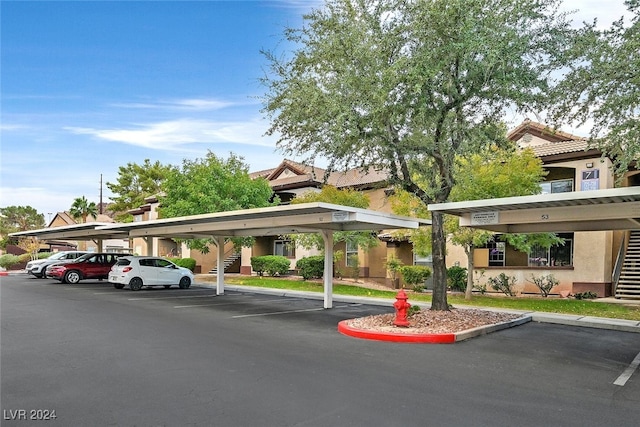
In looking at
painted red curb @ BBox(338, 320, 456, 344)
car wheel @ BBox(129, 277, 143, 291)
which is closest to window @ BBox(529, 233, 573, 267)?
painted red curb @ BBox(338, 320, 456, 344)

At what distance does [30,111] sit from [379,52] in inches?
448

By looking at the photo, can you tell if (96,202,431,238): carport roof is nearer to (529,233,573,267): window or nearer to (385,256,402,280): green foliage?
(385,256,402,280): green foliage

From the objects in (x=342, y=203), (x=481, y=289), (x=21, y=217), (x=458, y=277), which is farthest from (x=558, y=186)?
(x=21, y=217)

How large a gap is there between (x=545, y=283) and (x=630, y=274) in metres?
3.32

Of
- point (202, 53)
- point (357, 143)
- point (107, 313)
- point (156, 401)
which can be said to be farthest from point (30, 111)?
point (156, 401)

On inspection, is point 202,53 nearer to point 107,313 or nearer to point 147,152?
point 107,313

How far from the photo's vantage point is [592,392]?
659 cm

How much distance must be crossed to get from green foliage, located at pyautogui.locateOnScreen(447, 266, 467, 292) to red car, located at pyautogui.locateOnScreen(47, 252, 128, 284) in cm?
1893

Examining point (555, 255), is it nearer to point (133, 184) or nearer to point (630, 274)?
point (630, 274)

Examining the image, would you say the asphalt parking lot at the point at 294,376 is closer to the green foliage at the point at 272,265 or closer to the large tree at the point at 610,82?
the large tree at the point at 610,82

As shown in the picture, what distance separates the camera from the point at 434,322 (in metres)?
11.4

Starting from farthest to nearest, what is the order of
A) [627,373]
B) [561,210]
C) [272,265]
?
[272,265] → [561,210] → [627,373]

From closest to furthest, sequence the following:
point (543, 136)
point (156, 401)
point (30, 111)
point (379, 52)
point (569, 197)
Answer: point (156, 401) < point (569, 197) < point (379, 52) < point (30, 111) < point (543, 136)

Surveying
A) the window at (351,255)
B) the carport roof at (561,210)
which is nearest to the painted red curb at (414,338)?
the carport roof at (561,210)
